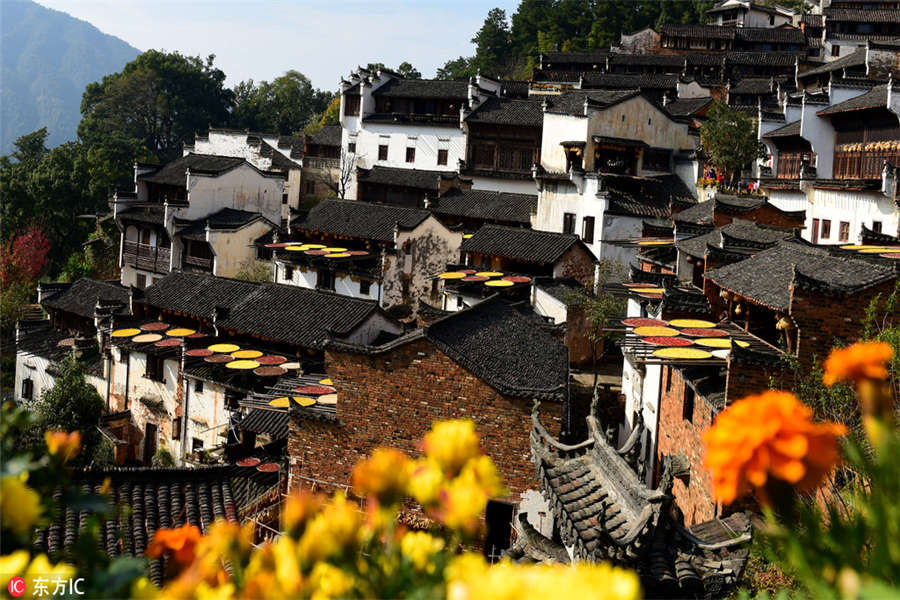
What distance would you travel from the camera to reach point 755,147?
128 feet

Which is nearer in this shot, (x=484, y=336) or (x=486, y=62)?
(x=484, y=336)

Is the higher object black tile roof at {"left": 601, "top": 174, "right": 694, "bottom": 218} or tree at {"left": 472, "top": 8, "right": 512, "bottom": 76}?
tree at {"left": 472, "top": 8, "right": 512, "bottom": 76}

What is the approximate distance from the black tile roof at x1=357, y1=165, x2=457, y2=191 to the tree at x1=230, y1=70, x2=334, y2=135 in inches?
1306

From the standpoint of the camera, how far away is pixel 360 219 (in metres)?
39.7

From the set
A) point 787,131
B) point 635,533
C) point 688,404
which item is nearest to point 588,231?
point 787,131

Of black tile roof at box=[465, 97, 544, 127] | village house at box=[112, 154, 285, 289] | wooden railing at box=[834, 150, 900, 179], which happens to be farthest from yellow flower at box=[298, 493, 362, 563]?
black tile roof at box=[465, 97, 544, 127]

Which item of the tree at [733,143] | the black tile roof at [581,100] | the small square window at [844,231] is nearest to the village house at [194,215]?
the black tile roof at [581,100]

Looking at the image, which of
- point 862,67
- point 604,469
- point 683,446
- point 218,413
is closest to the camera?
point 604,469

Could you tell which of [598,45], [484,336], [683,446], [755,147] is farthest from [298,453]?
[598,45]

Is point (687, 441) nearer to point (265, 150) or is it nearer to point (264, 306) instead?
point (264, 306)

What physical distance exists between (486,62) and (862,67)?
42322 mm

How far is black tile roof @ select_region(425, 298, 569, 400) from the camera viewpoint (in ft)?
50.9

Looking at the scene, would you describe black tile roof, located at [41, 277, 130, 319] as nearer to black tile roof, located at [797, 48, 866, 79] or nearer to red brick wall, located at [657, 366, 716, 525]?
red brick wall, located at [657, 366, 716, 525]

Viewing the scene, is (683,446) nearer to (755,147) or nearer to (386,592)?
Result: (386,592)
